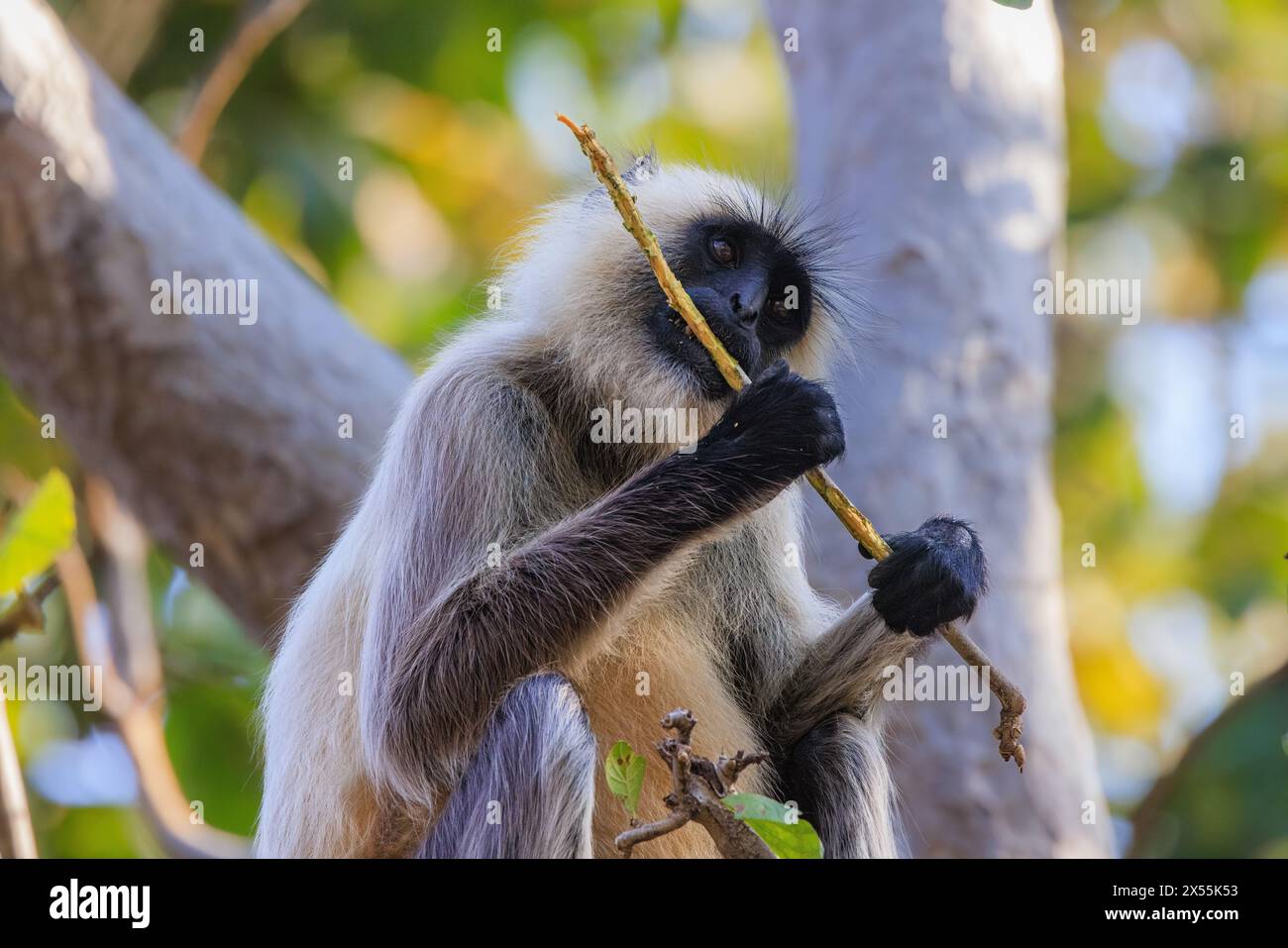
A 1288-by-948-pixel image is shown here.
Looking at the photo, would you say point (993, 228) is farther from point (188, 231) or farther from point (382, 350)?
point (188, 231)

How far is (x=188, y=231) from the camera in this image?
662cm

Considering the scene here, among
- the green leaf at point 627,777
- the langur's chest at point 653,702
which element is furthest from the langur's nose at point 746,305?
the green leaf at point 627,777

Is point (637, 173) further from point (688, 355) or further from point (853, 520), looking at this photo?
point (853, 520)

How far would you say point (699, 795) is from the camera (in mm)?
2695

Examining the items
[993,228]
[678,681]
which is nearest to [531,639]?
[678,681]

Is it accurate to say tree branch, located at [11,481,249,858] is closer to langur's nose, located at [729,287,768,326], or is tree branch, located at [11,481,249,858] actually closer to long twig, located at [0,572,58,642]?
long twig, located at [0,572,58,642]

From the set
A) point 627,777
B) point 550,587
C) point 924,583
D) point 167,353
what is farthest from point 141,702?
point 627,777

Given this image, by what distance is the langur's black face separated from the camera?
431 cm

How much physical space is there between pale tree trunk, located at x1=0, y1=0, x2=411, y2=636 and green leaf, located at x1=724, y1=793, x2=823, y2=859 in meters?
4.20

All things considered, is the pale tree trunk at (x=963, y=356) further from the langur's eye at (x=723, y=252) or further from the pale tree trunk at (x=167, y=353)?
the pale tree trunk at (x=167, y=353)

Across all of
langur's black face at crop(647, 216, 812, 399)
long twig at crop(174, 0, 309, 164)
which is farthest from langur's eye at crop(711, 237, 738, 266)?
long twig at crop(174, 0, 309, 164)

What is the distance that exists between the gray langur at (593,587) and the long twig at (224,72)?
3387 millimetres

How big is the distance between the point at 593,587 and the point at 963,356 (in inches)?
106

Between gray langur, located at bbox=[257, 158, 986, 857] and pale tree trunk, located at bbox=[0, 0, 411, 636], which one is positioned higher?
pale tree trunk, located at bbox=[0, 0, 411, 636]
